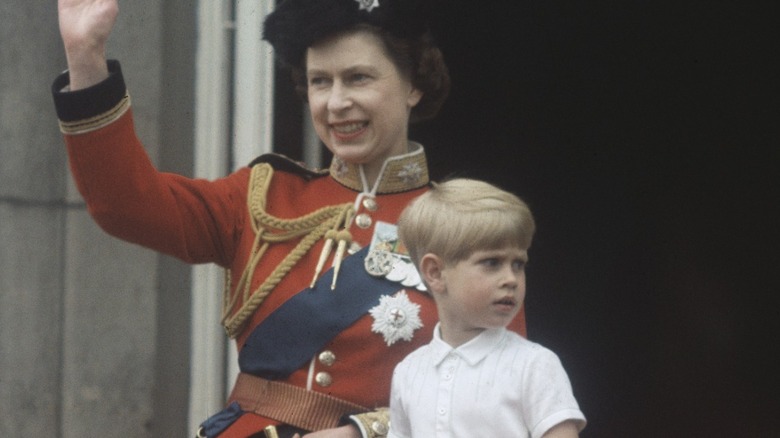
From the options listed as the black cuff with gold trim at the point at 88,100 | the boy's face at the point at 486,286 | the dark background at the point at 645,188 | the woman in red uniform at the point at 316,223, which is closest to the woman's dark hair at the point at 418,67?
the woman in red uniform at the point at 316,223

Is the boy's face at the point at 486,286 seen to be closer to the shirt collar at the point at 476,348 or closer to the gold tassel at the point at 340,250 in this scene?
the shirt collar at the point at 476,348

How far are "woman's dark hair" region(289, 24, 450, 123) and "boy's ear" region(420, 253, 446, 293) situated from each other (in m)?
0.53

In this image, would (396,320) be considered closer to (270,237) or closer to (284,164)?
(270,237)

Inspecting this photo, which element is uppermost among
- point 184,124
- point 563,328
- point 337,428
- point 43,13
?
point 43,13

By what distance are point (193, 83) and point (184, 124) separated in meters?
0.10

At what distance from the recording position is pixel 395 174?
2803 millimetres

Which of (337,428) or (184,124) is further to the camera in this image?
(184,124)

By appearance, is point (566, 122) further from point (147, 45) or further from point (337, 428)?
point (337, 428)

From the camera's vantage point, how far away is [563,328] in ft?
17.7

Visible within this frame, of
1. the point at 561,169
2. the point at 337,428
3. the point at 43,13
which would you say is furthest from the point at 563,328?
the point at 337,428

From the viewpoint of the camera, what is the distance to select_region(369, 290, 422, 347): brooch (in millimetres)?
2625

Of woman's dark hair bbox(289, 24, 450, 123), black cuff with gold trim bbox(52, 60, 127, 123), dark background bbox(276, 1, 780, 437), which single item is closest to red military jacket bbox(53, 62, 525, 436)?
black cuff with gold trim bbox(52, 60, 127, 123)

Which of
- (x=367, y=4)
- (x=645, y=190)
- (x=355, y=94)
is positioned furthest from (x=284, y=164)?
(x=645, y=190)

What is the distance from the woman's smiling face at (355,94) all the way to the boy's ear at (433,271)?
0.42 metres
